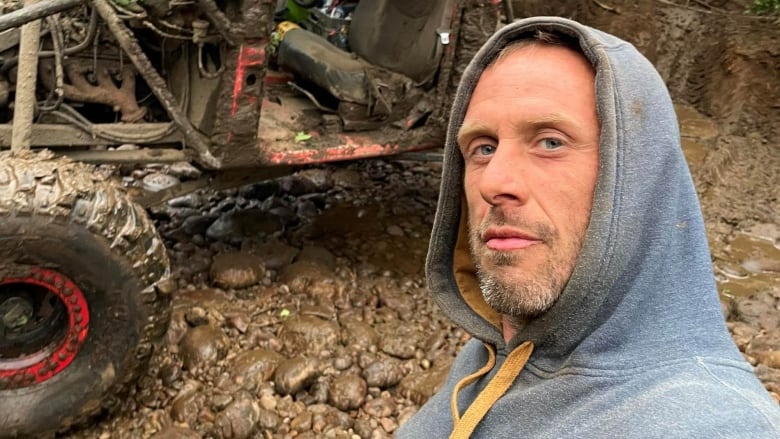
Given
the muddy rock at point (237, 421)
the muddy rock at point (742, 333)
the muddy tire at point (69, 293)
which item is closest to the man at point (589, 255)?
the muddy rock at point (237, 421)

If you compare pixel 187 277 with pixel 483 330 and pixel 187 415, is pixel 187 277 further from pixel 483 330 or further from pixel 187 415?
pixel 483 330

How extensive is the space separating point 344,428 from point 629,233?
6.49 ft

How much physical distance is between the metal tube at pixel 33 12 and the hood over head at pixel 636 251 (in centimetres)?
225

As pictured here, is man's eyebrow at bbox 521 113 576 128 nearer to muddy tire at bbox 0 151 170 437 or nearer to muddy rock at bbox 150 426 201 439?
muddy tire at bbox 0 151 170 437

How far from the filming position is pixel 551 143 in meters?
1.25

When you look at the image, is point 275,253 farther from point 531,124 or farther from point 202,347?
point 531,124

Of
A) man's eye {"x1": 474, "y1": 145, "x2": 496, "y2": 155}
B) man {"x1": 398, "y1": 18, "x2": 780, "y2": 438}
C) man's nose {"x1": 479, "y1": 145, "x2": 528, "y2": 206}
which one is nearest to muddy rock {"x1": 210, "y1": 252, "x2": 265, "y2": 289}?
man {"x1": 398, "y1": 18, "x2": 780, "y2": 438}

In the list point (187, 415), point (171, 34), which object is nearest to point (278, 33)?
point (171, 34)

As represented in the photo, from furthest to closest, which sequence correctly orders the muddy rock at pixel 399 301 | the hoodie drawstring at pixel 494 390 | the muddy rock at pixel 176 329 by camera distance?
the muddy rock at pixel 399 301, the muddy rock at pixel 176 329, the hoodie drawstring at pixel 494 390

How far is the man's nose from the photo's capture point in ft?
4.08

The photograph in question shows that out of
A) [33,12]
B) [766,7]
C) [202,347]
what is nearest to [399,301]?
[202,347]

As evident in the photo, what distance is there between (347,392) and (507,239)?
1834mm

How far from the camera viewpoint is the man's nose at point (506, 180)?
4.08ft

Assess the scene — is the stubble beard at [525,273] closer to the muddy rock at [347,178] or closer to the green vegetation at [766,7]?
the muddy rock at [347,178]
